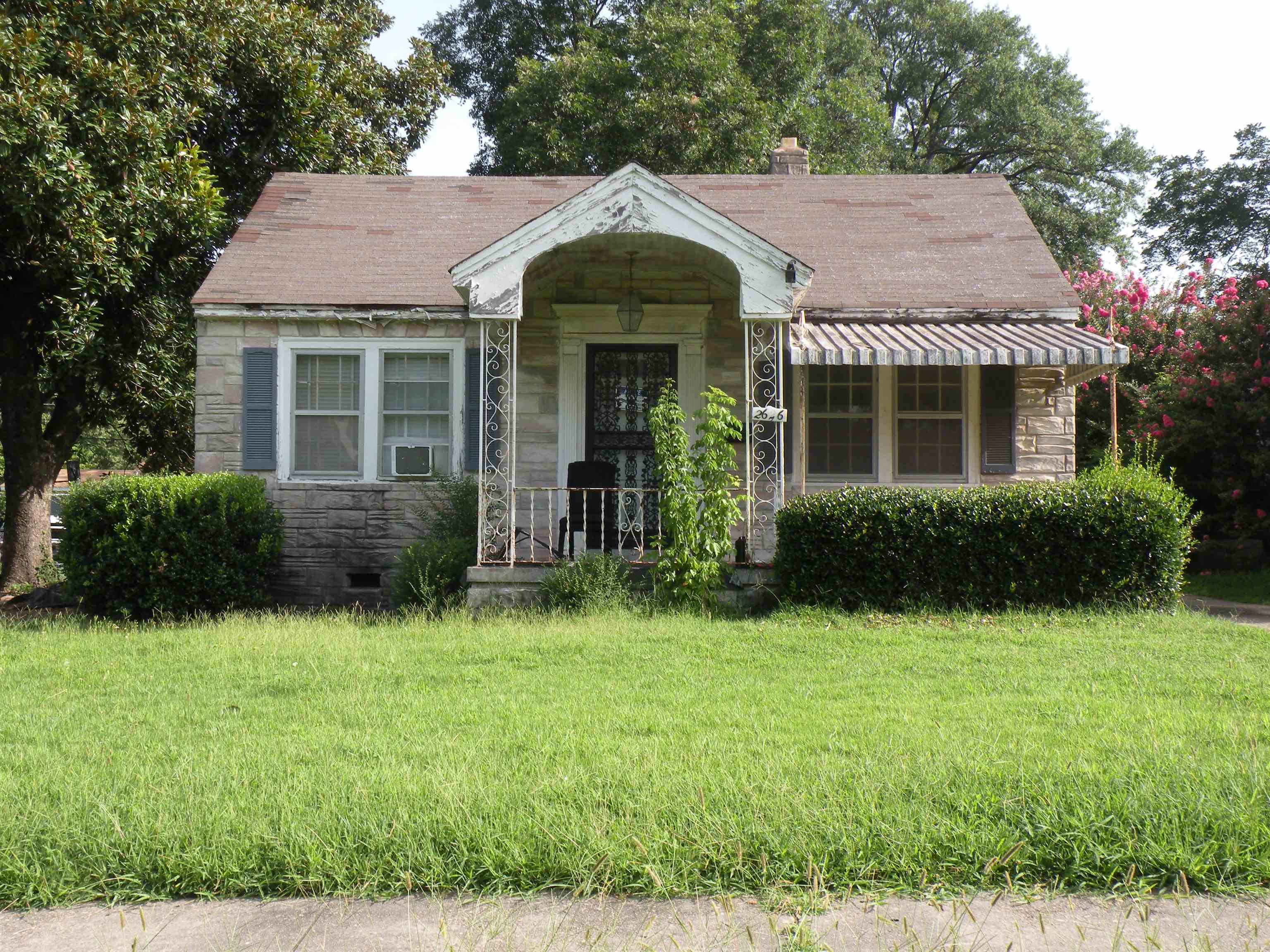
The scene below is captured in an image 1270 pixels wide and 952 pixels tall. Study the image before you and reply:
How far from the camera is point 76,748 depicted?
477 centimetres

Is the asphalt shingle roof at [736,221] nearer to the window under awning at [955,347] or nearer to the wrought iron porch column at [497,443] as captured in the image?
the window under awning at [955,347]

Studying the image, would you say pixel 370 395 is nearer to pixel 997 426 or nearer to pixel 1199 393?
pixel 997 426

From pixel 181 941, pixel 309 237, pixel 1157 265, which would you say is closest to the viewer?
pixel 181 941

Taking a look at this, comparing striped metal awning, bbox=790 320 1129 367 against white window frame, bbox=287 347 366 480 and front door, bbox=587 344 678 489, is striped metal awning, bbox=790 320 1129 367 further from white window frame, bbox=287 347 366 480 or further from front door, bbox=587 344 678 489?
white window frame, bbox=287 347 366 480

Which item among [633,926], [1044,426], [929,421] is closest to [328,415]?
[929,421]

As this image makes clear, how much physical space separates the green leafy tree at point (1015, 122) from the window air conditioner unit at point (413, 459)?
62.3ft

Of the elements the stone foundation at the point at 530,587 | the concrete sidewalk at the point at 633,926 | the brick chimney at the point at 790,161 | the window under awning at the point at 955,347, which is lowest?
the concrete sidewalk at the point at 633,926

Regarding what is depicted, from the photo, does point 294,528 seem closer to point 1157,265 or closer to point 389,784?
point 389,784

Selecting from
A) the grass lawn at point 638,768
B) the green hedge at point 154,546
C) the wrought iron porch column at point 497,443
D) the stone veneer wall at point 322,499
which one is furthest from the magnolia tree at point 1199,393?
the green hedge at point 154,546

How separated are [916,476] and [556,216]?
15.9 feet

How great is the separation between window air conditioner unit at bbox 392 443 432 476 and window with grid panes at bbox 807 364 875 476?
4123 millimetres

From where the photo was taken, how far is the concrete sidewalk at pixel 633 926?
2.90 m

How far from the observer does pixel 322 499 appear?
11.2 m

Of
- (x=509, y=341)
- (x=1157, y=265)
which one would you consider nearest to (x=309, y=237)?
(x=509, y=341)
